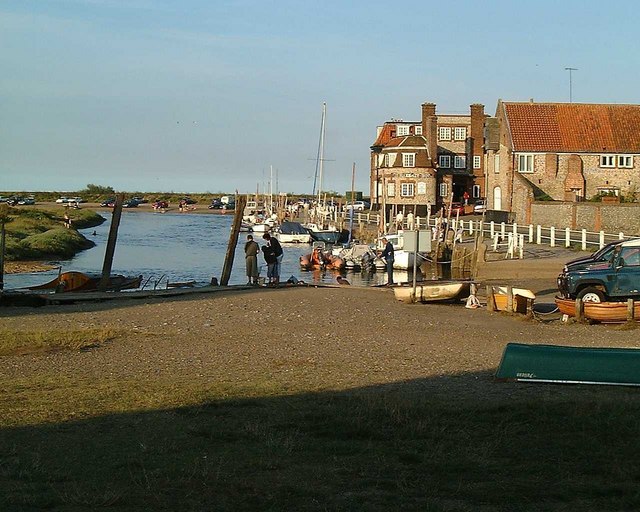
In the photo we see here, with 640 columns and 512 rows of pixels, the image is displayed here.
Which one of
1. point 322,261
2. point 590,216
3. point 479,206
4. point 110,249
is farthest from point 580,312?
point 479,206

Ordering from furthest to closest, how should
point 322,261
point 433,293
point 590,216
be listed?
point 590,216
point 322,261
point 433,293

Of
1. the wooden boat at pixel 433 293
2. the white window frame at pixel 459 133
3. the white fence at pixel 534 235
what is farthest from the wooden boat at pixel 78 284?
the white window frame at pixel 459 133

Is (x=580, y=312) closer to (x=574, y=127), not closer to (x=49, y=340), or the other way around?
(x=49, y=340)

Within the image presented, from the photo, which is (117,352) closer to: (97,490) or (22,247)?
(97,490)

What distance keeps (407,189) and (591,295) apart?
64.0 meters

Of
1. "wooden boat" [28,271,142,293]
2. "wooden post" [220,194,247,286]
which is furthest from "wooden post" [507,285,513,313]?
"wooden boat" [28,271,142,293]

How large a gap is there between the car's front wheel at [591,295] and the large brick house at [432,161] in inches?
2432

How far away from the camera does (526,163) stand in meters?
73.9

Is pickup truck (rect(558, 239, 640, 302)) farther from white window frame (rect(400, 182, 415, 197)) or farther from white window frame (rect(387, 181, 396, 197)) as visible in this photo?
white window frame (rect(387, 181, 396, 197))

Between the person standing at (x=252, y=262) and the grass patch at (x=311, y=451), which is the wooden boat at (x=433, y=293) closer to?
the person standing at (x=252, y=262)

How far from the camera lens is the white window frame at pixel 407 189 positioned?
89.7 m

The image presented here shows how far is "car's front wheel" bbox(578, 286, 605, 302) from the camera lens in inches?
1038

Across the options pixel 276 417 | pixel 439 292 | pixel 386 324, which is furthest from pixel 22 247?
pixel 276 417

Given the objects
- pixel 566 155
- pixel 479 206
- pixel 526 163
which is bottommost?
pixel 479 206
